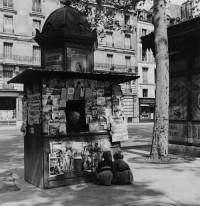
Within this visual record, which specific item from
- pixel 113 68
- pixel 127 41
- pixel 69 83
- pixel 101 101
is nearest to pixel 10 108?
pixel 113 68

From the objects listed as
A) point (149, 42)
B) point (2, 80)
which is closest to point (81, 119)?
point (149, 42)

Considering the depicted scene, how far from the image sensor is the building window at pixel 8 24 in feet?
120

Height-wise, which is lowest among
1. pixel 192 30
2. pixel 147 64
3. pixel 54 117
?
pixel 54 117

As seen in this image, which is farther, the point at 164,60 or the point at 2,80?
the point at 2,80

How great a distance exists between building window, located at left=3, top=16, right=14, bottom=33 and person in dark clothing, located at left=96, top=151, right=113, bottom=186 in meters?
32.7

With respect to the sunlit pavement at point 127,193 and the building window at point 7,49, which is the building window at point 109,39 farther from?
the sunlit pavement at point 127,193

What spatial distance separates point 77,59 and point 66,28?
2.66 feet

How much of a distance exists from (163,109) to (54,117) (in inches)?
189

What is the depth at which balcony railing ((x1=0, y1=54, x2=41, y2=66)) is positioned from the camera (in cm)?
3575

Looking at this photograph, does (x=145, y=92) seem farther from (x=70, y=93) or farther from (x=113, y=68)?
(x=70, y=93)

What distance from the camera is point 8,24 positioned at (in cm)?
3672

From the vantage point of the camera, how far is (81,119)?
824 centimetres

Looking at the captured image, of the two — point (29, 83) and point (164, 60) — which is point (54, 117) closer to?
point (29, 83)

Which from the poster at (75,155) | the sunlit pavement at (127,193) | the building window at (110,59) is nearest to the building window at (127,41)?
the building window at (110,59)
